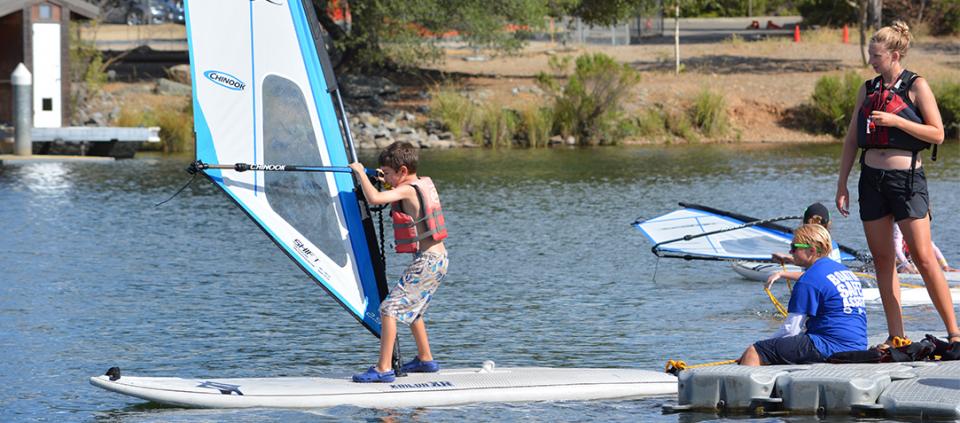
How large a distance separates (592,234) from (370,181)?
986 cm

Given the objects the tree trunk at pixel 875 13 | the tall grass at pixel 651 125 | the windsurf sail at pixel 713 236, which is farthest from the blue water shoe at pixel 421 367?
the tree trunk at pixel 875 13

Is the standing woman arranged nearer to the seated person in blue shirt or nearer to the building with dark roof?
the seated person in blue shirt

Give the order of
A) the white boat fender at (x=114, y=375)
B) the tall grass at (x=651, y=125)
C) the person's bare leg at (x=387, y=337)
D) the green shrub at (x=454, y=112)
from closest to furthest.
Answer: the person's bare leg at (x=387, y=337)
the white boat fender at (x=114, y=375)
the green shrub at (x=454, y=112)
the tall grass at (x=651, y=125)

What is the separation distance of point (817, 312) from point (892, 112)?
4.10ft

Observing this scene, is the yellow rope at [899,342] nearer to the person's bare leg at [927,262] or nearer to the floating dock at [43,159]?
the person's bare leg at [927,262]

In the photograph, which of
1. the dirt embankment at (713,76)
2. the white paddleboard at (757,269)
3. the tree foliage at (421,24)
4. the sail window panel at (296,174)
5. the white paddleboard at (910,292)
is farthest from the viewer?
the dirt embankment at (713,76)

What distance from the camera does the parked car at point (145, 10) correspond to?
192 feet

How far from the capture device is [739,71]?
39.7 meters

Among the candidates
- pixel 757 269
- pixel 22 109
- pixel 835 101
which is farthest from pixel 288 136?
pixel 835 101

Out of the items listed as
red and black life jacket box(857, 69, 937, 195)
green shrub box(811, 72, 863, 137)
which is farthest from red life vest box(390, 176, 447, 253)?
green shrub box(811, 72, 863, 137)

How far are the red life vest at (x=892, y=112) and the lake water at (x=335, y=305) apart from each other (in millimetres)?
1865

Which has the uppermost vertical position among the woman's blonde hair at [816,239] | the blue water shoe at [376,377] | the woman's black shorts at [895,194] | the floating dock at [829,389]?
the woman's black shorts at [895,194]

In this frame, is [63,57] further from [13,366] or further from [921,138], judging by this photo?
[921,138]

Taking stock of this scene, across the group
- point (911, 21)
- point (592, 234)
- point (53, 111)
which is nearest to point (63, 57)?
point (53, 111)
